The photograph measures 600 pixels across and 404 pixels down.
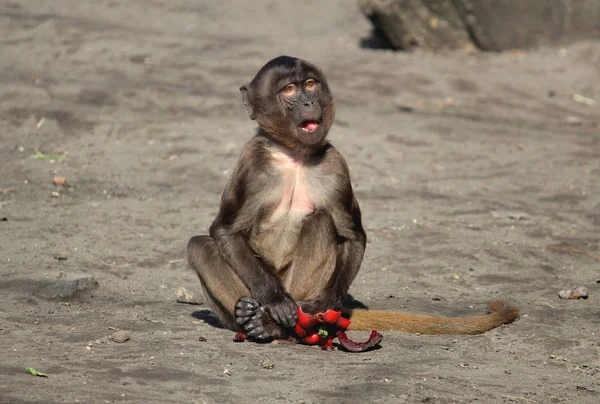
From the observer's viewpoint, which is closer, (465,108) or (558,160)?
(558,160)

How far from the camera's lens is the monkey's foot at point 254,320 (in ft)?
20.3

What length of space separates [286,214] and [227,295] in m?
0.64

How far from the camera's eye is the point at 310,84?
21.0 ft

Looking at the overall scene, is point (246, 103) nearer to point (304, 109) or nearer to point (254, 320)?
point (304, 109)

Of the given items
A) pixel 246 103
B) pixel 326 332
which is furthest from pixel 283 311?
pixel 246 103

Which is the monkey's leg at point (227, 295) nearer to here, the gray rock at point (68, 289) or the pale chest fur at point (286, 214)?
the pale chest fur at point (286, 214)

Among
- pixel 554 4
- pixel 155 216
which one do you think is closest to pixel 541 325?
pixel 155 216

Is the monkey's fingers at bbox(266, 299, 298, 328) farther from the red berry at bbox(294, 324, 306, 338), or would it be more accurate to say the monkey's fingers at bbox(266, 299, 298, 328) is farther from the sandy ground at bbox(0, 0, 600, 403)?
the sandy ground at bbox(0, 0, 600, 403)

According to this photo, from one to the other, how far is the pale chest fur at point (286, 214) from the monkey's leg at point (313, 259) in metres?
0.05

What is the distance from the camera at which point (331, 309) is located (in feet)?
20.9

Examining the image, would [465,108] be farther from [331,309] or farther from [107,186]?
[331,309]

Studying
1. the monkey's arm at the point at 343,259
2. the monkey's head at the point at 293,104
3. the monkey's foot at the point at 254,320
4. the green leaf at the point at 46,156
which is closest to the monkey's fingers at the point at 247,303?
the monkey's foot at the point at 254,320

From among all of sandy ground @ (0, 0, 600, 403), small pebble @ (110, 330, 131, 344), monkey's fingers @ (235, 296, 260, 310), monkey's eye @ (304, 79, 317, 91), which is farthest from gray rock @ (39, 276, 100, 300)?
monkey's eye @ (304, 79, 317, 91)

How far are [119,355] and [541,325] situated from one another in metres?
2.78
